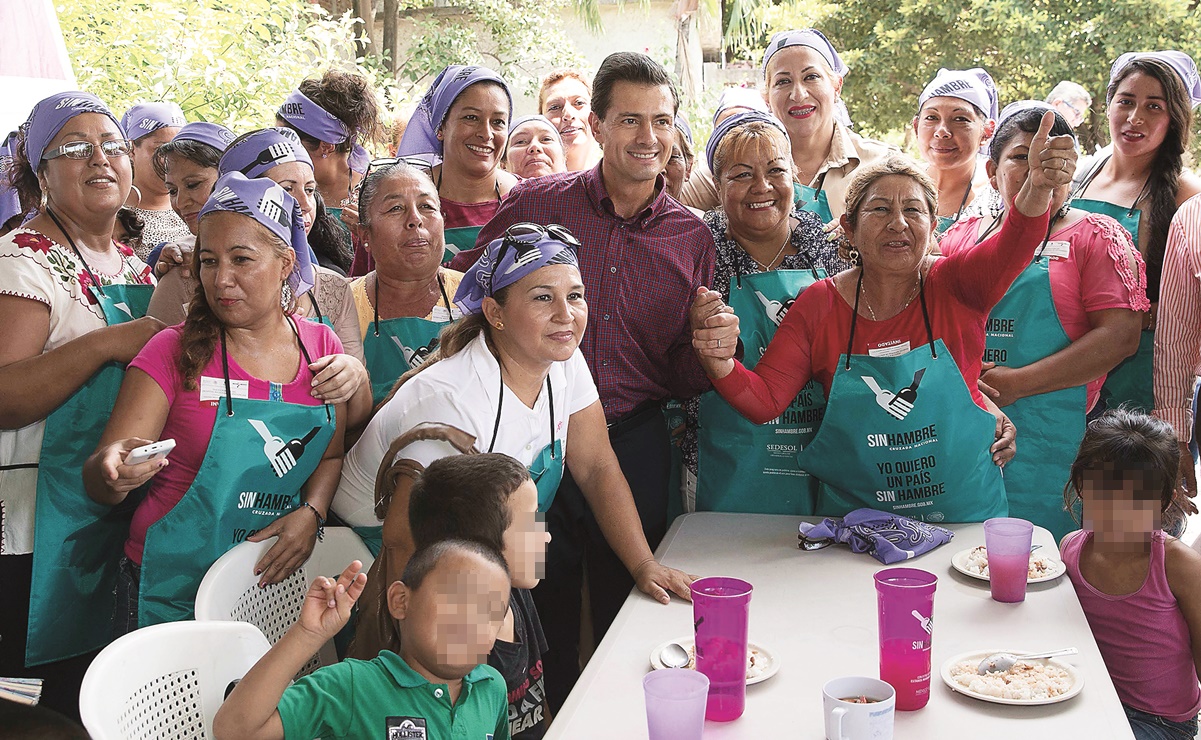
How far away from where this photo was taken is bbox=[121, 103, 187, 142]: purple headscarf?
3.82m

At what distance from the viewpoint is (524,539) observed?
6.38 ft

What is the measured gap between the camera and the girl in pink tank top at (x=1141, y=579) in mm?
2219

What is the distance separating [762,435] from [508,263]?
1.03 meters

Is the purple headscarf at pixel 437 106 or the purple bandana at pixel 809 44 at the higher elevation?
the purple bandana at pixel 809 44

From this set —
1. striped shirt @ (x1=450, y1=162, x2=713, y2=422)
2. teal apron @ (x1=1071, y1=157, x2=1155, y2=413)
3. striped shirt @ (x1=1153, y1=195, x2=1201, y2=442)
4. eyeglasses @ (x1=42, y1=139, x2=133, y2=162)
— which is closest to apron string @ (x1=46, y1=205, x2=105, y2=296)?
eyeglasses @ (x1=42, y1=139, x2=133, y2=162)

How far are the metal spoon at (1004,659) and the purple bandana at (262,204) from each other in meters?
1.73

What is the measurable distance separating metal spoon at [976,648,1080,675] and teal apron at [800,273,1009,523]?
0.77m

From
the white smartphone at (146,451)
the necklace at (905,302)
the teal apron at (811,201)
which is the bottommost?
the white smartphone at (146,451)

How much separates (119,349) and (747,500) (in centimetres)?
176

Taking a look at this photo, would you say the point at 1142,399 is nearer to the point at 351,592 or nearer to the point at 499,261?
the point at 499,261

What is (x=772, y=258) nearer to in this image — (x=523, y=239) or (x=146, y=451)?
(x=523, y=239)

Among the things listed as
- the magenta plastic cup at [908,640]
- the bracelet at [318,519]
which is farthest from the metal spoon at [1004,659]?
the bracelet at [318,519]

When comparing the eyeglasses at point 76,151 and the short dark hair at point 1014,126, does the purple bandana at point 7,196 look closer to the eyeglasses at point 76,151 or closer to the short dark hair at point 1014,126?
the eyeglasses at point 76,151

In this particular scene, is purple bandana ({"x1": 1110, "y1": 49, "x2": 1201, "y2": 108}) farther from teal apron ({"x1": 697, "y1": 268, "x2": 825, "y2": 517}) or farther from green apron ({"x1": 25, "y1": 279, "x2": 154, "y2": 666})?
green apron ({"x1": 25, "y1": 279, "x2": 154, "y2": 666})
